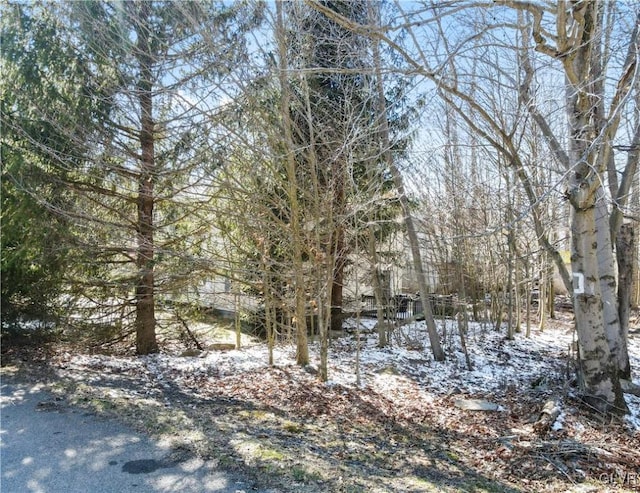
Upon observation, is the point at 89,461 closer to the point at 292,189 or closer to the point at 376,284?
the point at 292,189

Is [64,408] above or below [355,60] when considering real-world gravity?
below

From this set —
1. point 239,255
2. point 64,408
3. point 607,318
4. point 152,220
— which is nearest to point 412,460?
point 607,318

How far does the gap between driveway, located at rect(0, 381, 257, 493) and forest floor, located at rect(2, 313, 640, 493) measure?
19 cm

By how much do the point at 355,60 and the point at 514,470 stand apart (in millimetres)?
5304

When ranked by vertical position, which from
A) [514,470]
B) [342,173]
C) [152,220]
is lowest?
[514,470]

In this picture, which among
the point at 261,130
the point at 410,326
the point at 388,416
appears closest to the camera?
the point at 388,416

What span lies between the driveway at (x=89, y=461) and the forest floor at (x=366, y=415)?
0.63 ft

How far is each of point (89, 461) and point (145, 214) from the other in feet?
15.7

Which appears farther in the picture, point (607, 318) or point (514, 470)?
point (607, 318)

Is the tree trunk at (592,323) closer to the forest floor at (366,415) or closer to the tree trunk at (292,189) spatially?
the forest floor at (366,415)

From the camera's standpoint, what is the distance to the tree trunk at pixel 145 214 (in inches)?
271

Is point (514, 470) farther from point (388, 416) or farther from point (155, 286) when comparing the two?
point (155, 286)

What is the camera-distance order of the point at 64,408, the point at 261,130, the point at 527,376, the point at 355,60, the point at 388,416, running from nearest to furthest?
the point at 64,408 < the point at 388,416 < the point at 355,60 < the point at 261,130 < the point at 527,376

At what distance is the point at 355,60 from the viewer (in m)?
6.04
